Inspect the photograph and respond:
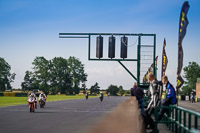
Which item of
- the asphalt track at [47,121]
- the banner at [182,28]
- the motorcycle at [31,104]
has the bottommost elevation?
the asphalt track at [47,121]

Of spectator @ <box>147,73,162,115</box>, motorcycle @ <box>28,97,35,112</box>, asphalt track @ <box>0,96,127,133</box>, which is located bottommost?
asphalt track @ <box>0,96,127,133</box>

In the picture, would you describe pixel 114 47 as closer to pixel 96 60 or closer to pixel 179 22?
pixel 96 60

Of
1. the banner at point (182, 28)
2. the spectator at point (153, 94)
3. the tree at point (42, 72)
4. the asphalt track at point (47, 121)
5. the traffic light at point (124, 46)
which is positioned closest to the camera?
the spectator at point (153, 94)

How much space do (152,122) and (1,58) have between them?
12554cm

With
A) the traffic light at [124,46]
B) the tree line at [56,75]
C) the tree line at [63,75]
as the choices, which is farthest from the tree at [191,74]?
the traffic light at [124,46]

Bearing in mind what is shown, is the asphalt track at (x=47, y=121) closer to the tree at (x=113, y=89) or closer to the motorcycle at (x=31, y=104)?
the motorcycle at (x=31, y=104)

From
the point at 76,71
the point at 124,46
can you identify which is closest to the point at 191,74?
the point at 76,71

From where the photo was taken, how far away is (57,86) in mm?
129125

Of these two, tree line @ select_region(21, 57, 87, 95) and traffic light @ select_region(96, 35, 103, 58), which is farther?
tree line @ select_region(21, 57, 87, 95)

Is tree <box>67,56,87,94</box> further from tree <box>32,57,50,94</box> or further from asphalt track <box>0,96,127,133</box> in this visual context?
asphalt track <box>0,96,127,133</box>

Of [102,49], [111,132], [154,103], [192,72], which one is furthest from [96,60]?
[192,72]

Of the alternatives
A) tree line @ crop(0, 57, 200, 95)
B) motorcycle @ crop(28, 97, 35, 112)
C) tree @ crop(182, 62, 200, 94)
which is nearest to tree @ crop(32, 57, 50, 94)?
tree line @ crop(0, 57, 200, 95)

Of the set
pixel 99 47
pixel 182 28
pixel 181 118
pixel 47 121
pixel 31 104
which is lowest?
pixel 47 121

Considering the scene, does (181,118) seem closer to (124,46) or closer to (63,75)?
(124,46)
